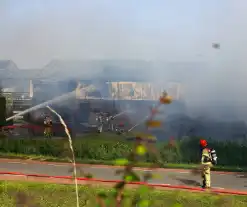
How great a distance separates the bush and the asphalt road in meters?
0.49

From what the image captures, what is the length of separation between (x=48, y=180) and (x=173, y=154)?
11.9 feet

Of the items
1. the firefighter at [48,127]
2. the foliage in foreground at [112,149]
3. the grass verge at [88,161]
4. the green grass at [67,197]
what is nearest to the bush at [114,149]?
the foliage in foreground at [112,149]

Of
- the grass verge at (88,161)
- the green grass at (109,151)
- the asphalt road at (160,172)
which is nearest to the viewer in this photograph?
the asphalt road at (160,172)

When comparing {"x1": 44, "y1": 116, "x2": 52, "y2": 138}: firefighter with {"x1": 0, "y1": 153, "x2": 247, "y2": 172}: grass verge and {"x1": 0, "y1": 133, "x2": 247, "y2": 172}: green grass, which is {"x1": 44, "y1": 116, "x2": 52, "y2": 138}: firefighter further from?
{"x1": 0, "y1": 153, "x2": 247, "y2": 172}: grass verge

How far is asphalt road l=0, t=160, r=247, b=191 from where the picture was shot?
26.1 feet

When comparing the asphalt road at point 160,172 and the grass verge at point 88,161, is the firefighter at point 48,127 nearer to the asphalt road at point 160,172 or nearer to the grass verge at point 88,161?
the grass verge at point 88,161

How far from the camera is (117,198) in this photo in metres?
1.52

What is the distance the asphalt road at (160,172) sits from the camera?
26.1 ft

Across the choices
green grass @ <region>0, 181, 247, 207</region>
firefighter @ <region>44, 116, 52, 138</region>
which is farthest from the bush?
green grass @ <region>0, 181, 247, 207</region>

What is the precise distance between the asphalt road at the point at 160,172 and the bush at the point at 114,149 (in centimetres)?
49

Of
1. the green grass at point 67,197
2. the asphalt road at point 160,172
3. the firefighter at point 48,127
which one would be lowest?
the asphalt road at point 160,172

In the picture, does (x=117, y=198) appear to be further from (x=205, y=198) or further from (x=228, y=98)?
(x=228, y=98)

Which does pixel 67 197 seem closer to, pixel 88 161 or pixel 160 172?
pixel 160 172

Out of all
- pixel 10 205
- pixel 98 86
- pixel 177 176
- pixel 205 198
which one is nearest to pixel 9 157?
pixel 98 86
